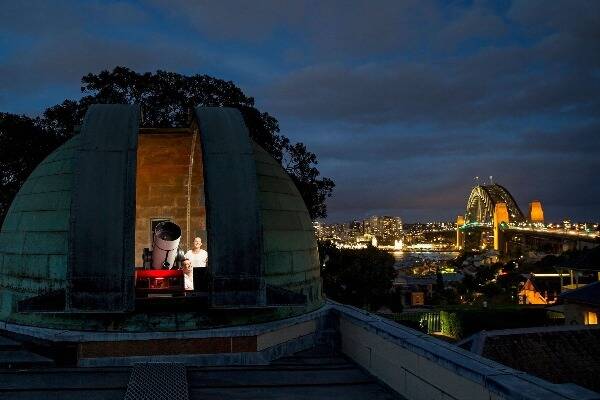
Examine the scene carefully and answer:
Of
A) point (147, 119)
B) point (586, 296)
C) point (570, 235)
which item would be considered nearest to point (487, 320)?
point (586, 296)

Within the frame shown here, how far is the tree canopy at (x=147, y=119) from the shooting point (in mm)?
28625

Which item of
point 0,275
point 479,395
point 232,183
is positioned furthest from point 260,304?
point 0,275

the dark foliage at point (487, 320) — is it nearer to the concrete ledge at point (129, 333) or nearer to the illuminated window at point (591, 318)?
the illuminated window at point (591, 318)

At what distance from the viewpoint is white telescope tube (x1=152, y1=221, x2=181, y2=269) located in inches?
471

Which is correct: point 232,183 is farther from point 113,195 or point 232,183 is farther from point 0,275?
point 0,275

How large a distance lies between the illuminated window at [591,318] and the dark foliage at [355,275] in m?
16.9

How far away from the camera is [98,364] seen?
32.9ft

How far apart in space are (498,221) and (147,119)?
17261cm

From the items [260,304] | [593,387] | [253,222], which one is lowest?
[593,387]

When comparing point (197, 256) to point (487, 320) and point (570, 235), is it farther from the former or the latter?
point (570, 235)

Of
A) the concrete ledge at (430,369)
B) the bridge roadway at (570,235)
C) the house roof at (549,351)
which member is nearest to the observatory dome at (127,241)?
the concrete ledge at (430,369)


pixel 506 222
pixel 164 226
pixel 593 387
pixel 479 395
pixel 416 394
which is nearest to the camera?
pixel 479 395

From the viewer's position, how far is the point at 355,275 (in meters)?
44.2

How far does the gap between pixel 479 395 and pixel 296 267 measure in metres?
6.71
